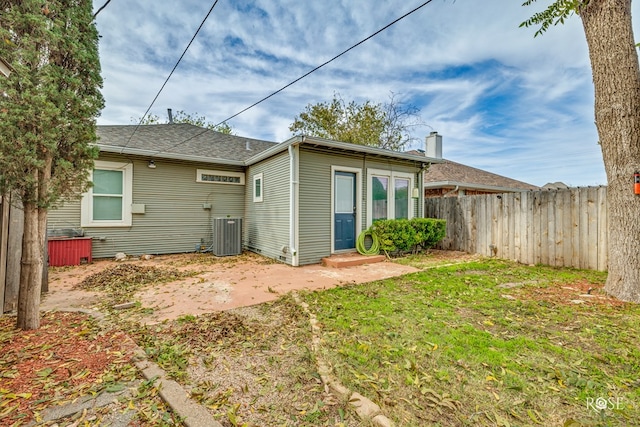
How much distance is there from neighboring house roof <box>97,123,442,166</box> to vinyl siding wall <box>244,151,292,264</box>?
329 mm

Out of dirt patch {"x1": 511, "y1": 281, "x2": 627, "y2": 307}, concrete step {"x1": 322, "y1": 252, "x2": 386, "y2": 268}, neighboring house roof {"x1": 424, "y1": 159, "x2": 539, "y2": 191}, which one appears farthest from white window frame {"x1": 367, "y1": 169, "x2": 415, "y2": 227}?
dirt patch {"x1": 511, "y1": 281, "x2": 627, "y2": 307}

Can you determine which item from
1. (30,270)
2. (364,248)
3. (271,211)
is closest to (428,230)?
(364,248)

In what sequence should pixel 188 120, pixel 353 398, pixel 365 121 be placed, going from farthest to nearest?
pixel 188 120
pixel 365 121
pixel 353 398

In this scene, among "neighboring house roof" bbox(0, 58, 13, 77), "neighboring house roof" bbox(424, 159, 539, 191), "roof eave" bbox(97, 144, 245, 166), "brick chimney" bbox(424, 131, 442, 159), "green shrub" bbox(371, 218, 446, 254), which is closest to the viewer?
"neighboring house roof" bbox(0, 58, 13, 77)

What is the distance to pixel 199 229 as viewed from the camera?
8203 mm

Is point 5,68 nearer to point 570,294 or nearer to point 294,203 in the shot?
point 294,203

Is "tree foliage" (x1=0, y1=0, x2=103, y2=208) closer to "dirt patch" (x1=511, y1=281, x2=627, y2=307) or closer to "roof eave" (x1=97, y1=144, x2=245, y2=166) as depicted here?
"roof eave" (x1=97, y1=144, x2=245, y2=166)

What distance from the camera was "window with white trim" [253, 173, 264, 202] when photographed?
25.5 ft

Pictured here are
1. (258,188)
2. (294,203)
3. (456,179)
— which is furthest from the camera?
(456,179)

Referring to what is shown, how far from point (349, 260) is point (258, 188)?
11.4ft

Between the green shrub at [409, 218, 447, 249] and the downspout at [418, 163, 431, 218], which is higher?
the downspout at [418, 163, 431, 218]

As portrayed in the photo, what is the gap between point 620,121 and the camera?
3684 mm

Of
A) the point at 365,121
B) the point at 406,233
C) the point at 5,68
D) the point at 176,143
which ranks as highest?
the point at 365,121

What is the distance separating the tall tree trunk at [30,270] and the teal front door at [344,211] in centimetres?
530
